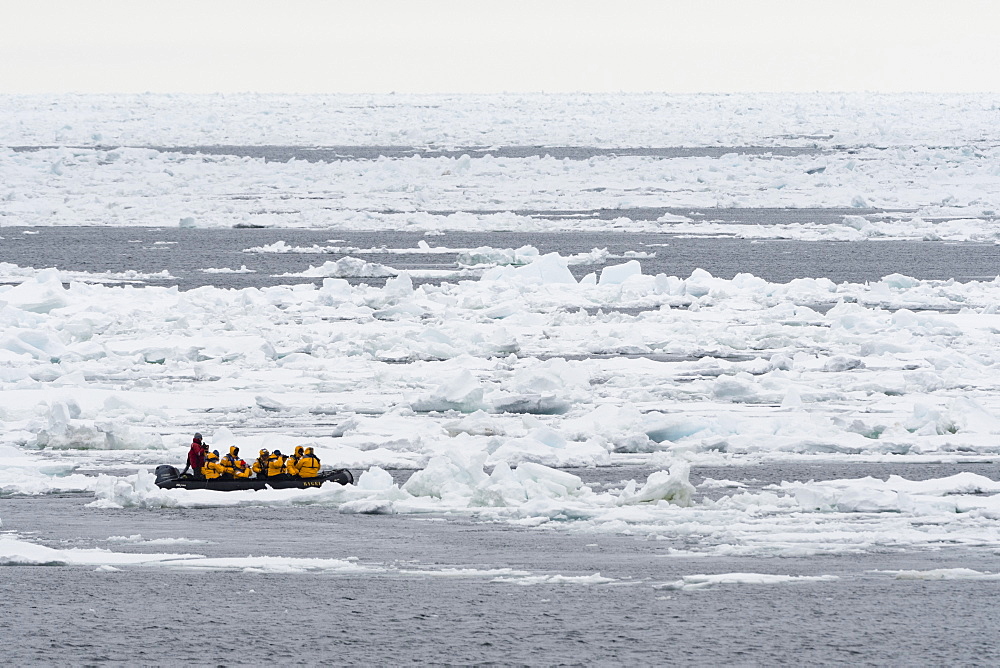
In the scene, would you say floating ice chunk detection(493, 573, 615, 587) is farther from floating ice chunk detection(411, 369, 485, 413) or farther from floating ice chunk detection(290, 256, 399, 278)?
floating ice chunk detection(290, 256, 399, 278)

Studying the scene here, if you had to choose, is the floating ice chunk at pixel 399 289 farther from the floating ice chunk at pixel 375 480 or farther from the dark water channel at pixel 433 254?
the floating ice chunk at pixel 375 480

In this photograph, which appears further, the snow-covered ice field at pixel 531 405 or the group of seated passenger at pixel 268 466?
the group of seated passenger at pixel 268 466

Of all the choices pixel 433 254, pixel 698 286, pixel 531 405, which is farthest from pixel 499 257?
pixel 531 405

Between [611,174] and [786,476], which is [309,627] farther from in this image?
[611,174]

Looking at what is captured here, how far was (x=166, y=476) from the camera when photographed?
888 centimetres

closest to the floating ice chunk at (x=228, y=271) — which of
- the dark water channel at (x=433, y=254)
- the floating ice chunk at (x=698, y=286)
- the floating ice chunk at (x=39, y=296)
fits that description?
the dark water channel at (x=433, y=254)

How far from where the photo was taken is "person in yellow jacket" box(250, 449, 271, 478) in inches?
351

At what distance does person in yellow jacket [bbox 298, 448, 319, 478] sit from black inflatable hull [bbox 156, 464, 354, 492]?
0.03 metres

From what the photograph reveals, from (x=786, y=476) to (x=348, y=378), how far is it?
16.1 ft

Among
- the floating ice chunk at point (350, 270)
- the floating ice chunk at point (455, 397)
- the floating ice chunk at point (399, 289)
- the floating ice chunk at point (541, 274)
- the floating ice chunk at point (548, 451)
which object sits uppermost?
the floating ice chunk at point (350, 270)

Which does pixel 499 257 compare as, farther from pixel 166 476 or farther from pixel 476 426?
pixel 166 476

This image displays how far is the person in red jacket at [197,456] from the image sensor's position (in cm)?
890

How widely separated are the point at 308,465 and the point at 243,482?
375 mm

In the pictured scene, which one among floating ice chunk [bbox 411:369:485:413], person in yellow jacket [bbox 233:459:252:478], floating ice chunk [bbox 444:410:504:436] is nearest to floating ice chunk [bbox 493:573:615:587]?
person in yellow jacket [bbox 233:459:252:478]
